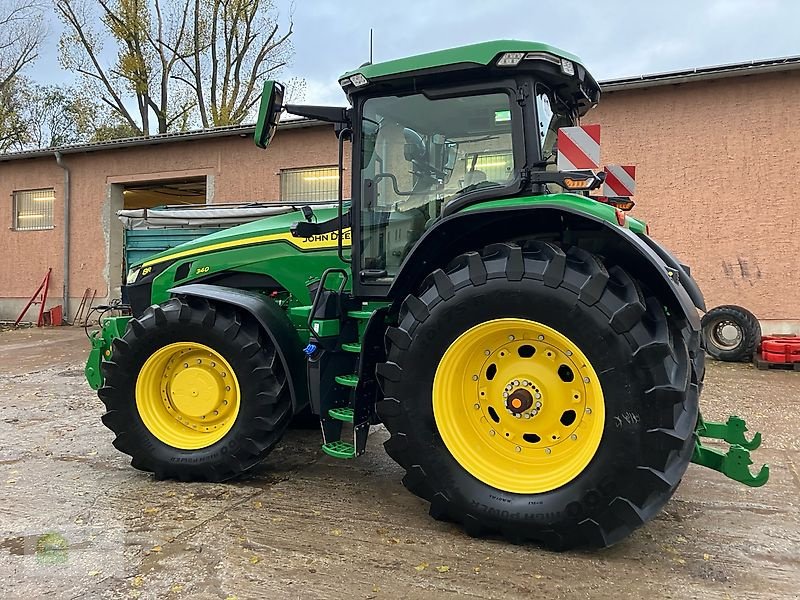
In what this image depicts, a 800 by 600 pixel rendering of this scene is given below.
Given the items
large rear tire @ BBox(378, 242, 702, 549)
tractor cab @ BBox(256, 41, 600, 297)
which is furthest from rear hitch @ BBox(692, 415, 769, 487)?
tractor cab @ BBox(256, 41, 600, 297)

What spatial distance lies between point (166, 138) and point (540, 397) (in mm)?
13406

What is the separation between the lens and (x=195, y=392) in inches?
158

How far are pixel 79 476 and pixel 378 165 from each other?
Result: 2.81m

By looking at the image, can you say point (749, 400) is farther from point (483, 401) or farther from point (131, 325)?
point (131, 325)

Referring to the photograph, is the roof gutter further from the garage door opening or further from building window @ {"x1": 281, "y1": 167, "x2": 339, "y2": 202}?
building window @ {"x1": 281, "y1": 167, "x2": 339, "y2": 202}

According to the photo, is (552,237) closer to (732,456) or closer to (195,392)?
(732,456)

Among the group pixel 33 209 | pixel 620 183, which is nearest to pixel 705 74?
pixel 620 183

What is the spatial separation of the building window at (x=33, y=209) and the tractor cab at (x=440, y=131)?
1504 cm

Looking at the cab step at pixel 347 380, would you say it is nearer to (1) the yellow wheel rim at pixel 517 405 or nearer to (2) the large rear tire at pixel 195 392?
(2) the large rear tire at pixel 195 392

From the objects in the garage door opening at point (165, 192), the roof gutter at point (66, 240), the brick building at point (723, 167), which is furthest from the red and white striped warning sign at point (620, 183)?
the roof gutter at point (66, 240)

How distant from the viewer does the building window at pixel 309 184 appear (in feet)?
42.4

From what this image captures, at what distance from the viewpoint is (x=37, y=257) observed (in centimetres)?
1617

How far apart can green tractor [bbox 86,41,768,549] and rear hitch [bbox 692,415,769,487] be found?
0.01 meters

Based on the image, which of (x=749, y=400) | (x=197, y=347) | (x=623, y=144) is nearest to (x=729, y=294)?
(x=623, y=144)
